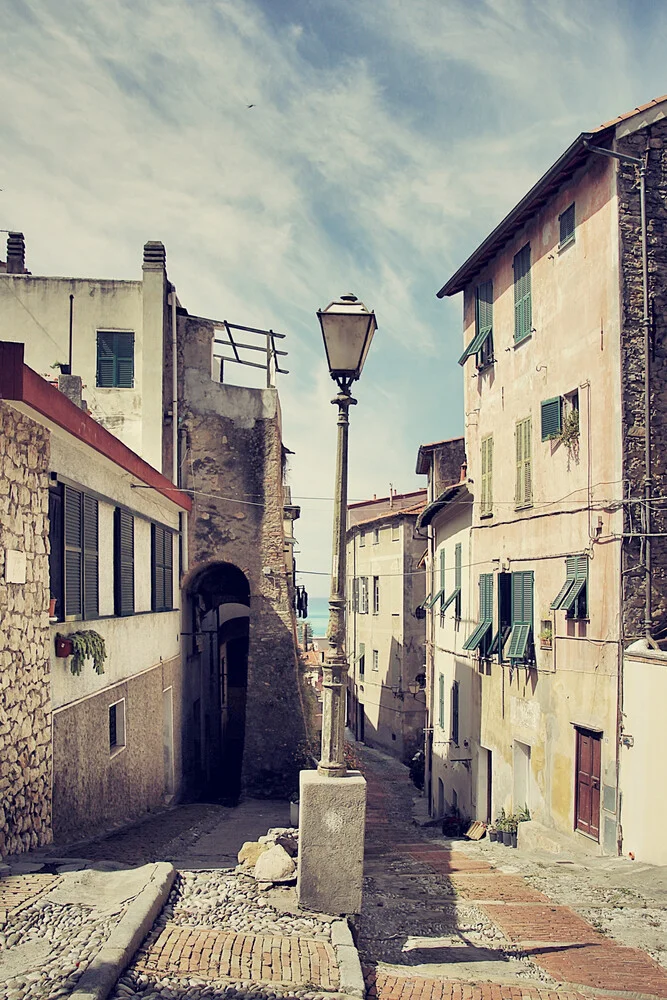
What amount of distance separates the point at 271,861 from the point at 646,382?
8.73 meters

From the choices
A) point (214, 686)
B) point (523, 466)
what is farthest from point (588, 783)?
point (214, 686)

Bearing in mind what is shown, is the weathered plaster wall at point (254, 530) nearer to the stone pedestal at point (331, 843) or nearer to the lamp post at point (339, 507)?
the lamp post at point (339, 507)

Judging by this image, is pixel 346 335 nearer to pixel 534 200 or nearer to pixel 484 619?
pixel 534 200

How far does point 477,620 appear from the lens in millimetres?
19391

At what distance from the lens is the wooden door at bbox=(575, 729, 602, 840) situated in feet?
42.4

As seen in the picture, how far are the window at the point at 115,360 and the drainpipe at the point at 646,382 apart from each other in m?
10.7

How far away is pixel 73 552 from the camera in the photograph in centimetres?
958

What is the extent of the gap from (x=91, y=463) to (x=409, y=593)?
25.9m

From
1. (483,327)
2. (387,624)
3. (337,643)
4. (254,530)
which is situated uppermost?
(483,327)

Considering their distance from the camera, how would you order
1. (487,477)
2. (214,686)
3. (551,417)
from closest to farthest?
1. (551,417)
2. (487,477)
3. (214,686)

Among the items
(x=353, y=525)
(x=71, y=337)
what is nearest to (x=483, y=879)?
(x=71, y=337)

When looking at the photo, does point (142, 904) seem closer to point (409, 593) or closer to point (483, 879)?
point (483, 879)

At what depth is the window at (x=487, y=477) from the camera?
18.3m

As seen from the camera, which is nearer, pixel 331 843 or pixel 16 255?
pixel 331 843
